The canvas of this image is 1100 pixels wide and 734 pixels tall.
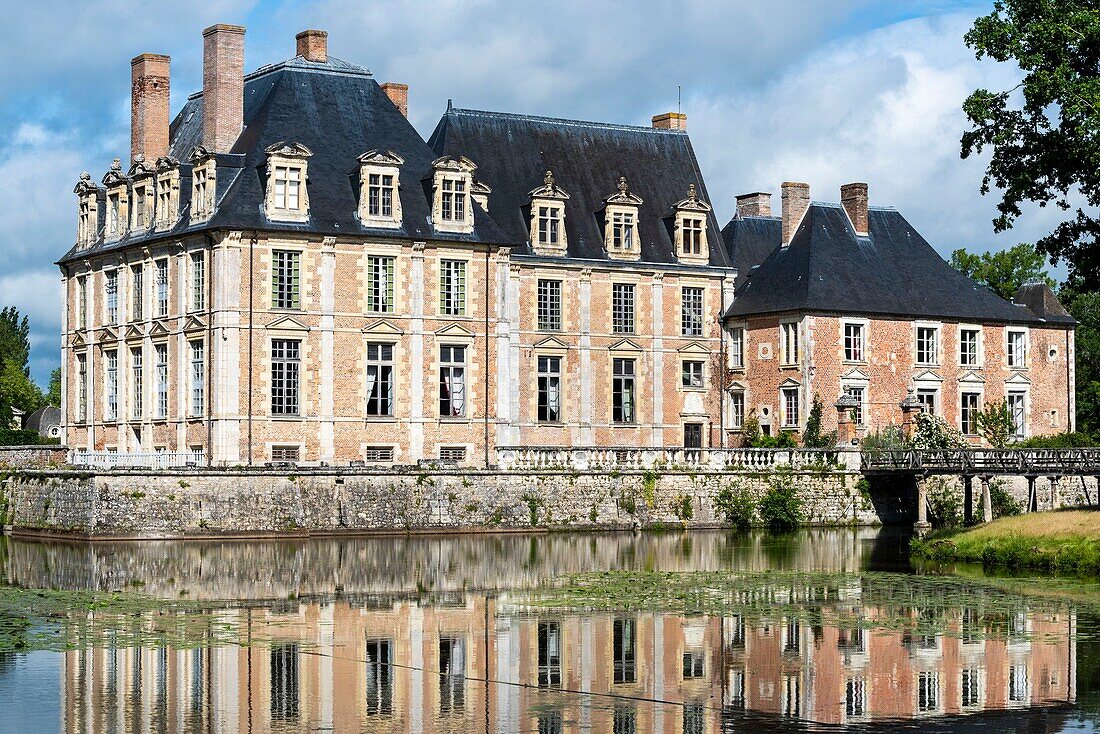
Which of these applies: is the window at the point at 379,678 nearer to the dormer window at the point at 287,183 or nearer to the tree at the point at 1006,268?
the dormer window at the point at 287,183

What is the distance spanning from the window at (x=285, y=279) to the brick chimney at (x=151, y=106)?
6.03m

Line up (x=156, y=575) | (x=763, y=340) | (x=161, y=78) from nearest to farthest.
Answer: (x=156, y=575) < (x=161, y=78) < (x=763, y=340)

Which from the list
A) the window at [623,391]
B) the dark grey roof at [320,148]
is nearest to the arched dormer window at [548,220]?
the dark grey roof at [320,148]

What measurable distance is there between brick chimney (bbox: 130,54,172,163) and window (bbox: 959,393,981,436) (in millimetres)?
21544

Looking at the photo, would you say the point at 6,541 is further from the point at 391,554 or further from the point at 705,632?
the point at 705,632

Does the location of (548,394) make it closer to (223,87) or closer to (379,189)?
(379,189)

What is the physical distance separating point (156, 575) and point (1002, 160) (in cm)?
1599

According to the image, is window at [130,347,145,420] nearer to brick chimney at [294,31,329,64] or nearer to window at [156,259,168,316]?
window at [156,259,168,316]

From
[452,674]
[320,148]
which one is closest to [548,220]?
[320,148]

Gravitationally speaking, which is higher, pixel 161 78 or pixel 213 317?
pixel 161 78

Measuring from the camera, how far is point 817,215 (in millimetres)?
47938

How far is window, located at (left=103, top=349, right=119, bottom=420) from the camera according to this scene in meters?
42.8

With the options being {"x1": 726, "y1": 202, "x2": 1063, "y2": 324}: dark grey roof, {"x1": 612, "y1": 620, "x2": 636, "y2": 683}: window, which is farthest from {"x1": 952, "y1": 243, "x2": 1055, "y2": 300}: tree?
{"x1": 612, "y1": 620, "x2": 636, "y2": 683}: window

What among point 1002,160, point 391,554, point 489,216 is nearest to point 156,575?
point 391,554
